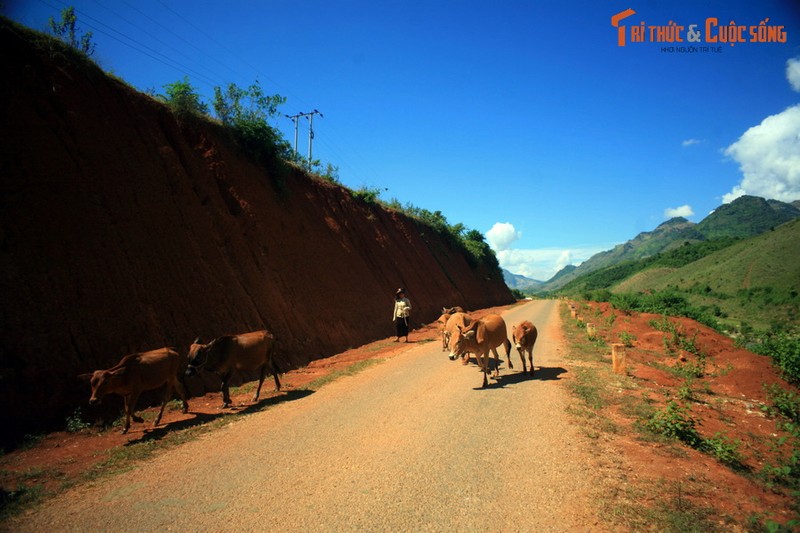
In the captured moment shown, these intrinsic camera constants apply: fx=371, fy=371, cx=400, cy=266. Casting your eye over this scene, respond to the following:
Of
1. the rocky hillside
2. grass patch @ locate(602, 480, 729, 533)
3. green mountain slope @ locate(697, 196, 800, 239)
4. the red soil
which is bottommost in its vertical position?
the red soil

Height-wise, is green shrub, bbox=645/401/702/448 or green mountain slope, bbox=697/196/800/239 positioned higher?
green mountain slope, bbox=697/196/800/239

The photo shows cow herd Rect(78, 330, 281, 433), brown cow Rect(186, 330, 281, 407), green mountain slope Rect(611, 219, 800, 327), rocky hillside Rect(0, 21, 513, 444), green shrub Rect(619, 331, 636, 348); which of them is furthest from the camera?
green mountain slope Rect(611, 219, 800, 327)

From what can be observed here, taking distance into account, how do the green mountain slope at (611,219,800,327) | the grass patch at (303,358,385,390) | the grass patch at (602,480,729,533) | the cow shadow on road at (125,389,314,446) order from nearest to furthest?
the grass patch at (602,480,729,533) < the cow shadow on road at (125,389,314,446) < the grass patch at (303,358,385,390) < the green mountain slope at (611,219,800,327)

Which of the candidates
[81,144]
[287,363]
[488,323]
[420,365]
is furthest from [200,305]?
[488,323]

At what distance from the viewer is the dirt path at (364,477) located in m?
3.95

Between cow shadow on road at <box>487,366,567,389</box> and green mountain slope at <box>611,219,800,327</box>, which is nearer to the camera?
cow shadow on road at <box>487,366,567,389</box>

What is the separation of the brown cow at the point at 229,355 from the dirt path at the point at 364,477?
175 cm

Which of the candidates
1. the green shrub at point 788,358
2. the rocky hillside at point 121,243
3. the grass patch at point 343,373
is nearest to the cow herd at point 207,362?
the grass patch at point 343,373

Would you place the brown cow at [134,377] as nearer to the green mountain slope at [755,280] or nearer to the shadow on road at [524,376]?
the shadow on road at [524,376]

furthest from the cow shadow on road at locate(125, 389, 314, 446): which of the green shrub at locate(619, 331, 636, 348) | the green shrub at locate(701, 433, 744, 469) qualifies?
the green shrub at locate(619, 331, 636, 348)

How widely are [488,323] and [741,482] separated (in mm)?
5725

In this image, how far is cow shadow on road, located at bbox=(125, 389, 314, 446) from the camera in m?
6.62

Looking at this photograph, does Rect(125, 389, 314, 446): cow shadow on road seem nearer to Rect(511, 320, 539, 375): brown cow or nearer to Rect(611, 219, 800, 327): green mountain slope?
Rect(511, 320, 539, 375): brown cow

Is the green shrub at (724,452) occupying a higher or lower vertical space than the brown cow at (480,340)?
lower
